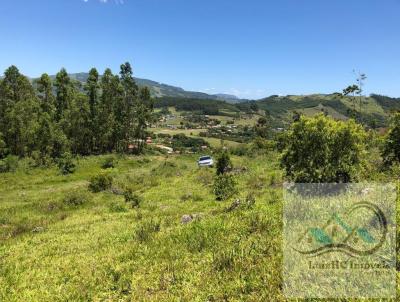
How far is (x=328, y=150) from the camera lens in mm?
14047

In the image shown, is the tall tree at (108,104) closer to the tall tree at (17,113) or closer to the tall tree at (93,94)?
the tall tree at (93,94)

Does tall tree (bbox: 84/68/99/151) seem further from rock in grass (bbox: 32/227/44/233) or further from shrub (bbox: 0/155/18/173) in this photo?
rock in grass (bbox: 32/227/44/233)

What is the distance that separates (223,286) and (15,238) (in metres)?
11.8

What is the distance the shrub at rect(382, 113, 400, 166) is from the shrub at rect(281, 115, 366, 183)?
14.1 ft

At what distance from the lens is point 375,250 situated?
308 inches

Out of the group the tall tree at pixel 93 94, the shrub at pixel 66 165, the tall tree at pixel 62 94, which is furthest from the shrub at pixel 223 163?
the tall tree at pixel 62 94

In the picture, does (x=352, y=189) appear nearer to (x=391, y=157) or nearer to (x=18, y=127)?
(x=391, y=157)

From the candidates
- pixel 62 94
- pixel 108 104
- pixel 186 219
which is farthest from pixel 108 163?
pixel 186 219

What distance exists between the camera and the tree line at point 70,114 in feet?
176

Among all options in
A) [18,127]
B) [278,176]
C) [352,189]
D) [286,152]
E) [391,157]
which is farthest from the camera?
[18,127]

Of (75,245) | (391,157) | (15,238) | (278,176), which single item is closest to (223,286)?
(75,245)

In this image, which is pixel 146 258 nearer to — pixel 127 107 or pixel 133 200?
pixel 133 200

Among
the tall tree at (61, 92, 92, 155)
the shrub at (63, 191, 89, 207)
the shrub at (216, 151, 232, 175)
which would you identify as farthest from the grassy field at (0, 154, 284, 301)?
the tall tree at (61, 92, 92, 155)

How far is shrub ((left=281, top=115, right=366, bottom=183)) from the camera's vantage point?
45.6 ft
